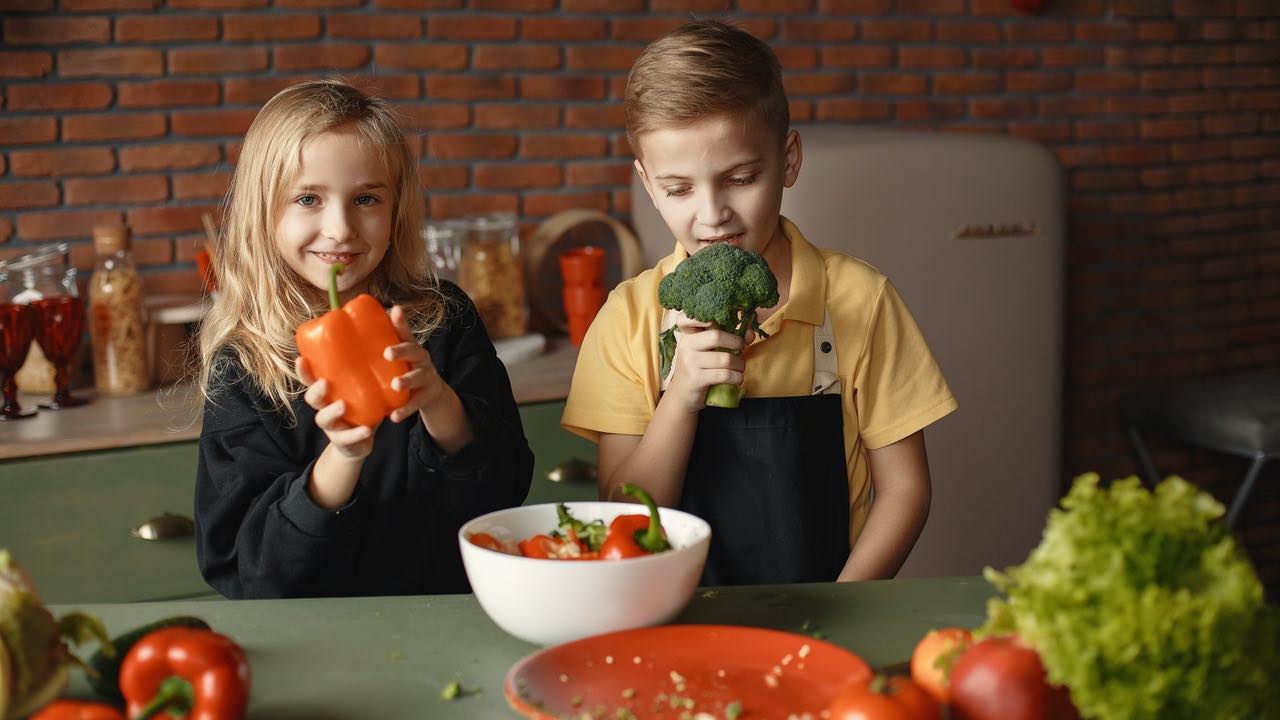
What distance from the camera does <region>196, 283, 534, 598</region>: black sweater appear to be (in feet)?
4.84

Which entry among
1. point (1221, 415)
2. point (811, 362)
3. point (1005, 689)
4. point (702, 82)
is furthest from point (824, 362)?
point (1221, 415)

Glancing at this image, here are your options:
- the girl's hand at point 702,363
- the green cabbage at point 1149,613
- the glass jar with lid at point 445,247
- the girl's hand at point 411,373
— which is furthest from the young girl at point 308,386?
the glass jar with lid at point 445,247

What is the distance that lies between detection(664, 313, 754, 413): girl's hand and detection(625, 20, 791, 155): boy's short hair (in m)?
0.27

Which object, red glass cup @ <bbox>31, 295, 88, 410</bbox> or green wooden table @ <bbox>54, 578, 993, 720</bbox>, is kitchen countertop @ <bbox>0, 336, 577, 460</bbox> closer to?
red glass cup @ <bbox>31, 295, 88, 410</bbox>

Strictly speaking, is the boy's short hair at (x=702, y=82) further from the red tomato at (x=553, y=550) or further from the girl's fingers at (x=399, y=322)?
the red tomato at (x=553, y=550)

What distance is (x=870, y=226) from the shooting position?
2.82m

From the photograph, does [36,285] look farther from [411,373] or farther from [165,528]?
[411,373]

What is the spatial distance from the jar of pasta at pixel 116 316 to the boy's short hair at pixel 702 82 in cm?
132

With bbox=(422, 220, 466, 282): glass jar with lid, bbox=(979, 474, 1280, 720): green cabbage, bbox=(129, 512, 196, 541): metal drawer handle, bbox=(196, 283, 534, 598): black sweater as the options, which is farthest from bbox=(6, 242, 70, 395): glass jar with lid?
bbox=(979, 474, 1280, 720): green cabbage

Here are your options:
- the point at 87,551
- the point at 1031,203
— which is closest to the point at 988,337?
the point at 1031,203

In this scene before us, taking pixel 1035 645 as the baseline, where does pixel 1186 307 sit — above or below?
below

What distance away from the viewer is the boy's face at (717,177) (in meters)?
1.55

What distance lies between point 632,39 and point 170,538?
173cm

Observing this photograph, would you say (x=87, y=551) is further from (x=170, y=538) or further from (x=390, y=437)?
(x=390, y=437)
